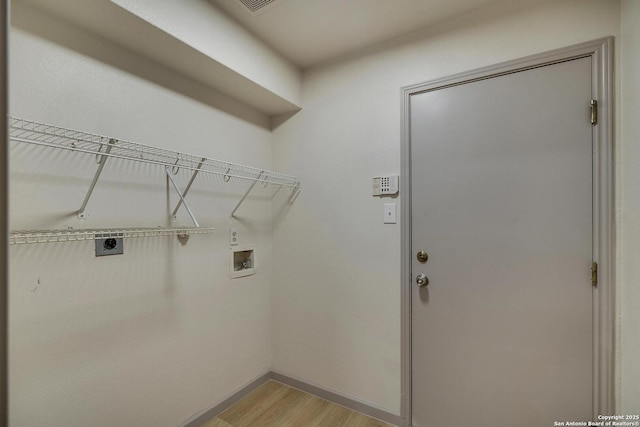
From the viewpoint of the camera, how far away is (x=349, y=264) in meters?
1.99

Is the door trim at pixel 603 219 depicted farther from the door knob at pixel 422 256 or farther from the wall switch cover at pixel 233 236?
the wall switch cover at pixel 233 236

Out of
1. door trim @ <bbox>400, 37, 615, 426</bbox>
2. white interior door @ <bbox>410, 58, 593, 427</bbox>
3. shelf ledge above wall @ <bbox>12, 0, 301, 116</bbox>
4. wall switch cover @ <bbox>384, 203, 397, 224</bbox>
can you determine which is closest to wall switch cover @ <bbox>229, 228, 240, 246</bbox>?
shelf ledge above wall @ <bbox>12, 0, 301, 116</bbox>

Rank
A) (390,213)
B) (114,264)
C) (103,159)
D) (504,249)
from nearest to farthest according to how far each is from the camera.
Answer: (103,159) < (114,264) < (504,249) < (390,213)

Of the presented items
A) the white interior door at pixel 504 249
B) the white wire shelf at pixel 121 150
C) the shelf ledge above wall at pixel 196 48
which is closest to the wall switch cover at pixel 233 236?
the white wire shelf at pixel 121 150

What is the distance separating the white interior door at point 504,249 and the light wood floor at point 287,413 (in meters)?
0.44

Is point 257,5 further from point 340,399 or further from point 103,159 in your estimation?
point 340,399

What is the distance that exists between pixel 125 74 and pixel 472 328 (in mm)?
2263

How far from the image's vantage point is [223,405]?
1914 mm

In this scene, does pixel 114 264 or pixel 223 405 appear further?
pixel 223 405

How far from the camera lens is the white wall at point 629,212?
1173 millimetres

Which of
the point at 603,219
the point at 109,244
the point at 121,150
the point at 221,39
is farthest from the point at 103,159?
the point at 603,219

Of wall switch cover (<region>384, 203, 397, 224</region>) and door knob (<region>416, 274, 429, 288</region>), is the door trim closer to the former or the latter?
door knob (<region>416, 274, 429, 288</region>)

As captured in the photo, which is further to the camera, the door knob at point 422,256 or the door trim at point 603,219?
the door knob at point 422,256

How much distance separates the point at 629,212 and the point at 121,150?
2.32 meters
